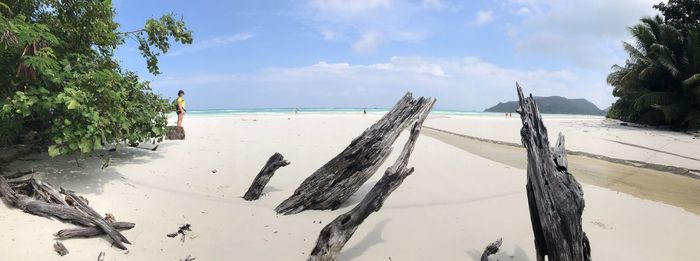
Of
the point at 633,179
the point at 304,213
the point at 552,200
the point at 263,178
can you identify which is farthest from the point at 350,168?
the point at 633,179

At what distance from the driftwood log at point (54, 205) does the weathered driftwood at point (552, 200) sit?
15.5 feet

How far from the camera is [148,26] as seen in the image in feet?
27.9

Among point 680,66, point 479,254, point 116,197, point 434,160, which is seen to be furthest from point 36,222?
point 680,66

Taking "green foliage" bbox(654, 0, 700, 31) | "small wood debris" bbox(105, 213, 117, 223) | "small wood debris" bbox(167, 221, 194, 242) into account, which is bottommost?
"small wood debris" bbox(167, 221, 194, 242)

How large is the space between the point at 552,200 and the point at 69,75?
6787mm

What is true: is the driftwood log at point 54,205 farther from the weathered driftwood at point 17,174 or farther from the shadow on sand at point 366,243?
the shadow on sand at point 366,243

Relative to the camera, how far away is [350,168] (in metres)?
6.56

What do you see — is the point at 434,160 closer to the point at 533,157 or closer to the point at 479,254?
the point at 479,254

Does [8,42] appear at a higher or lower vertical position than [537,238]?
higher

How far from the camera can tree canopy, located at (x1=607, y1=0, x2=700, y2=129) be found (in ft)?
75.5

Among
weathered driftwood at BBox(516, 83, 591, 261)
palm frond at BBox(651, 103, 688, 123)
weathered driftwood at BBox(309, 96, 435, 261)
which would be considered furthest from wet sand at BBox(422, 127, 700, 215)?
palm frond at BBox(651, 103, 688, 123)

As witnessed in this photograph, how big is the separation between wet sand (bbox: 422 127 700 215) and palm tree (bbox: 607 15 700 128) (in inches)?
472

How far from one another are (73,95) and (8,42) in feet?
3.22

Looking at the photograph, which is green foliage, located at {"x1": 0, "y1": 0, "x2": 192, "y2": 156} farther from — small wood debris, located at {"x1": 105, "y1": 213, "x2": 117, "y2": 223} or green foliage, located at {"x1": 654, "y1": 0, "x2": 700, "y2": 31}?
green foliage, located at {"x1": 654, "y1": 0, "x2": 700, "y2": 31}
